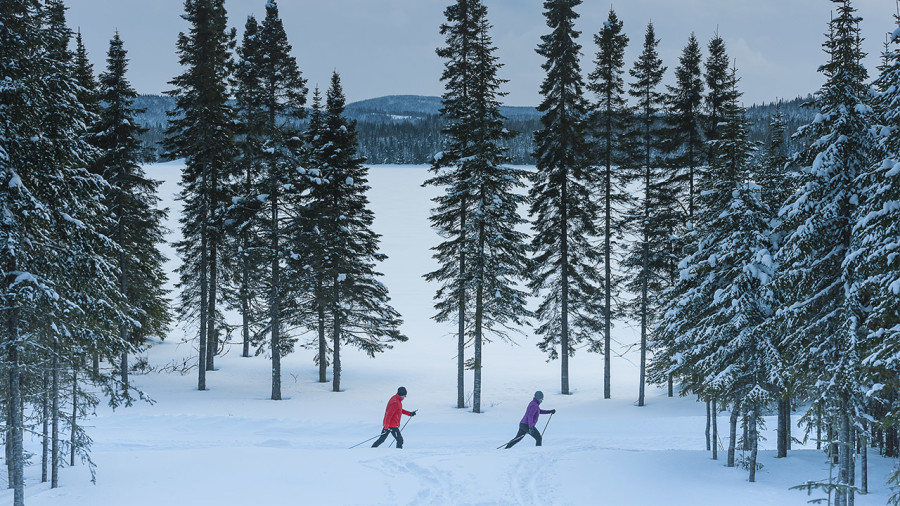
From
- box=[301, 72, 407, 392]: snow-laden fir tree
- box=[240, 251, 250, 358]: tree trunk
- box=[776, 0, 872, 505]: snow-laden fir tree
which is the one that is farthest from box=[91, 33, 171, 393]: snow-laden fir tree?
box=[776, 0, 872, 505]: snow-laden fir tree

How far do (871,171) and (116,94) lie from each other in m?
26.1

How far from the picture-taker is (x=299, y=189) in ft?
84.1

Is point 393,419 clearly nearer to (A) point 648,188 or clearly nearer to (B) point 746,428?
(B) point 746,428

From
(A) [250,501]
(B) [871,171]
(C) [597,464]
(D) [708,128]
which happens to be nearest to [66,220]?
(A) [250,501]

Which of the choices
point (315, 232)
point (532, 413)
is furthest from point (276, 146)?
point (532, 413)

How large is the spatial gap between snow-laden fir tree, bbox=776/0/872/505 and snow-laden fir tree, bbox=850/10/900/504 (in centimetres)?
71

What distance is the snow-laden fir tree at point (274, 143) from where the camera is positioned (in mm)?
24734

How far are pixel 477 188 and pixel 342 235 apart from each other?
701cm

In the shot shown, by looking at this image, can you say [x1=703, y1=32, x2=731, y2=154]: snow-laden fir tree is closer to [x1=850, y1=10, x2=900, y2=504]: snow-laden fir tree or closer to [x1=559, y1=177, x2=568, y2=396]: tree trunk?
[x1=559, y1=177, x2=568, y2=396]: tree trunk

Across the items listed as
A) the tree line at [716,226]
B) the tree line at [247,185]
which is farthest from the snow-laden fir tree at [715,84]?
the tree line at [247,185]

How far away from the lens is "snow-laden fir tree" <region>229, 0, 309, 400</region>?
81.1 feet

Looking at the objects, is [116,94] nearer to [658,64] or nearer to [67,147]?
[67,147]

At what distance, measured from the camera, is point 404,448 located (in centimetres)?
1792

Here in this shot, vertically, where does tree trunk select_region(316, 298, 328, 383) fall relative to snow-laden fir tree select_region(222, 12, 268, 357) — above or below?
below
